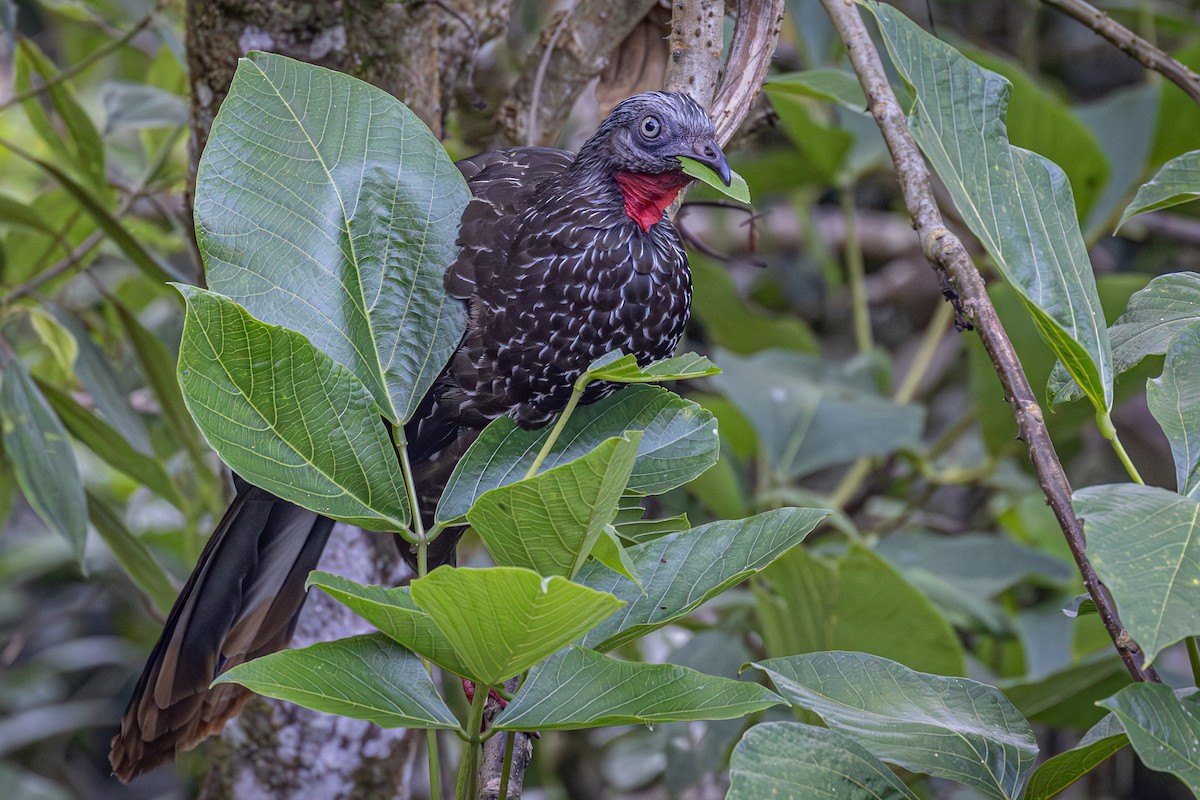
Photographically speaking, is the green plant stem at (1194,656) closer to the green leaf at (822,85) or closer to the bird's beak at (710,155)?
the bird's beak at (710,155)

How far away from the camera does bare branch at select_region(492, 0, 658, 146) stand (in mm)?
1418

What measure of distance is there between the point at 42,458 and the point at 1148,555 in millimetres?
1283

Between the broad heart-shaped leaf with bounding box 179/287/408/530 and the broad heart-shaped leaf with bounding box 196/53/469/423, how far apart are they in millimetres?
60

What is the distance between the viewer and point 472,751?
75cm

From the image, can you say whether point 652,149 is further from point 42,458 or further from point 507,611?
point 42,458

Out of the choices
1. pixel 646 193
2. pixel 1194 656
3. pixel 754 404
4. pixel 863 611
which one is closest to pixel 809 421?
pixel 754 404

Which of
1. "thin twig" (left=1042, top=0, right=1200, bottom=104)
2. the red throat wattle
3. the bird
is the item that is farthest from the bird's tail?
"thin twig" (left=1042, top=0, right=1200, bottom=104)

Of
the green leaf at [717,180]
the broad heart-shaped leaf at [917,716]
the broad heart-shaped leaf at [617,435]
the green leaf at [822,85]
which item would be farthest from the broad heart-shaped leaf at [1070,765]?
the green leaf at [822,85]

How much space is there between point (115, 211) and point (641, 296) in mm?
1131

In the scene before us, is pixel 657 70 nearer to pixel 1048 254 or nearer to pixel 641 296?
pixel 641 296

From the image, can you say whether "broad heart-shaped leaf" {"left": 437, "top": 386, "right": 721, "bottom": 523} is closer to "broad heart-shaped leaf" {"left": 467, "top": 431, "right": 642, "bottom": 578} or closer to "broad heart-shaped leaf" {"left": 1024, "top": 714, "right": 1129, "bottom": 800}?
"broad heart-shaped leaf" {"left": 467, "top": 431, "right": 642, "bottom": 578}

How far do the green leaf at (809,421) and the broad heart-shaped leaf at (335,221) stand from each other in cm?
124

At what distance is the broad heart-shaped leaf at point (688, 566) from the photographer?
75cm

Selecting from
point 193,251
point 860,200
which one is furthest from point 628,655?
point 860,200
